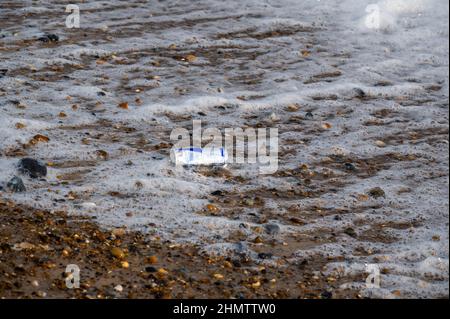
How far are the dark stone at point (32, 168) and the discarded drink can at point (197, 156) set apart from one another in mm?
831

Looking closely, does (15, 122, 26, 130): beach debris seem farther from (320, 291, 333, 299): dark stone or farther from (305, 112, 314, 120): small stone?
(320, 291, 333, 299): dark stone

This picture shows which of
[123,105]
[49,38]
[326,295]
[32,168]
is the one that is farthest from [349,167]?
[49,38]

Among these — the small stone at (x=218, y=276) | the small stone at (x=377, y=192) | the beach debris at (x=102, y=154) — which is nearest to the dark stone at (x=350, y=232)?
the small stone at (x=377, y=192)

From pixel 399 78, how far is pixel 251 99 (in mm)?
→ 1419

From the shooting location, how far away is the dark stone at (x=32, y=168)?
4.40 meters

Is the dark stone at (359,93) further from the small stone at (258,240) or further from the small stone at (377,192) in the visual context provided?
the small stone at (258,240)

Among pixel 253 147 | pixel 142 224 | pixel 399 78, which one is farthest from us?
pixel 399 78

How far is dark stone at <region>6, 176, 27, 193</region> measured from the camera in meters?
4.19

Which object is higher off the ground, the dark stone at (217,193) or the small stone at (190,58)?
the small stone at (190,58)

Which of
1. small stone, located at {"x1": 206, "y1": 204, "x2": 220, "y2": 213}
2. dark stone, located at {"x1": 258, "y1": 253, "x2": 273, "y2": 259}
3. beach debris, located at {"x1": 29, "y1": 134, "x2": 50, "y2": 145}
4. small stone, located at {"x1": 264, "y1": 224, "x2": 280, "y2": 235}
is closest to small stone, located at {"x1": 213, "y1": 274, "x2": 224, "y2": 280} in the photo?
dark stone, located at {"x1": 258, "y1": 253, "x2": 273, "y2": 259}
